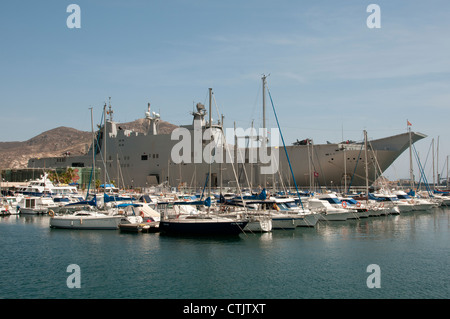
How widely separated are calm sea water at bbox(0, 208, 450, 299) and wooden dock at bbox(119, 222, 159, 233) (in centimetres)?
78

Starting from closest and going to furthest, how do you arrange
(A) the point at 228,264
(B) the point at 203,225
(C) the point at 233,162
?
1. (A) the point at 228,264
2. (B) the point at 203,225
3. (C) the point at 233,162

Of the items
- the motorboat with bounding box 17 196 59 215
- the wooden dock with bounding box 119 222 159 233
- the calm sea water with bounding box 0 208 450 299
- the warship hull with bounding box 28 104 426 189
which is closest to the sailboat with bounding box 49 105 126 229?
the calm sea water with bounding box 0 208 450 299

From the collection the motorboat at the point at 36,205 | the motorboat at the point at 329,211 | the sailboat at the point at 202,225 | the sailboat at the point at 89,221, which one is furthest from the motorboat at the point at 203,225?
Answer: the motorboat at the point at 36,205

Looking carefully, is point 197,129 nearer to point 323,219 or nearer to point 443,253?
point 323,219

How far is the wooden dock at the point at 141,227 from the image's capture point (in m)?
25.2

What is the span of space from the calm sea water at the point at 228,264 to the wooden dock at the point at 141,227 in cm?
78

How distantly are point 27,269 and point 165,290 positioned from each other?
253 inches

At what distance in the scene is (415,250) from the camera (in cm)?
1964

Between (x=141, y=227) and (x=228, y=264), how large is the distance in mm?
10354

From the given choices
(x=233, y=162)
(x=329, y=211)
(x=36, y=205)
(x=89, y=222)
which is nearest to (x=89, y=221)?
(x=89, y=222)

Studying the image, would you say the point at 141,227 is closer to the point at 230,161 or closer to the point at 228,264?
the point at 228,264

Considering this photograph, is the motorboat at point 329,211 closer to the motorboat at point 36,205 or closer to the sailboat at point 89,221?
the sailboat at point 89,221

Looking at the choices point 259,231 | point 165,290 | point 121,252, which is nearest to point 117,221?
point 121,252

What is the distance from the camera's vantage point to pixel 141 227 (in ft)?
82.6
